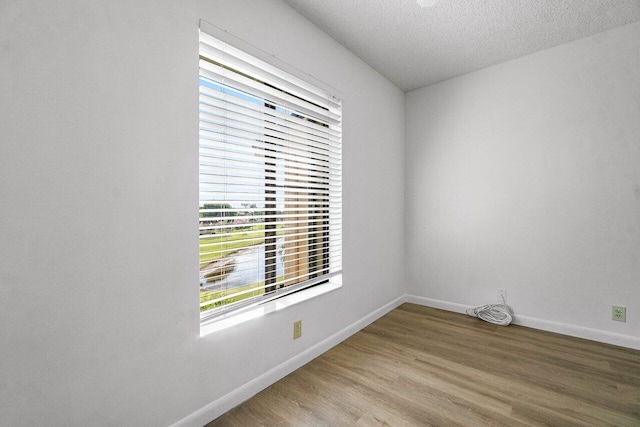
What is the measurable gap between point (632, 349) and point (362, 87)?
2.96m

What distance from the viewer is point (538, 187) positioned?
258cm

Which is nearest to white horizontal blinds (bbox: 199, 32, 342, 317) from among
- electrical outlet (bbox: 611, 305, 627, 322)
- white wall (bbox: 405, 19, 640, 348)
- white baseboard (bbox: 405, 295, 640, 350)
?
white wall (bbox: 405, 19, 640, 348)

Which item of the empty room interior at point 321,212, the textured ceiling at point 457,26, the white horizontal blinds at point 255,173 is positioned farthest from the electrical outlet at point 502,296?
the textured ceiling at point 457,26

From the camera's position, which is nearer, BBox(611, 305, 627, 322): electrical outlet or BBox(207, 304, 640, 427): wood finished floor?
BBox(207, 304, 640, 427): wood finished floor

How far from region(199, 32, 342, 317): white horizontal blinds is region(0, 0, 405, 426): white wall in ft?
0.40

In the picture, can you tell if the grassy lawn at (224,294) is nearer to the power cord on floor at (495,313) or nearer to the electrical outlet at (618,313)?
the power cord on floor at (495,313)

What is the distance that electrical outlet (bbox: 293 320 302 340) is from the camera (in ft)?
6.41

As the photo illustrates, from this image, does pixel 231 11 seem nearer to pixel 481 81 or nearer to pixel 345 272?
pixel 345 272

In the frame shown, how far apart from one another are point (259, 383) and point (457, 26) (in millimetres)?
2824

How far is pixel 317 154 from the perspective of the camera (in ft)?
7.37

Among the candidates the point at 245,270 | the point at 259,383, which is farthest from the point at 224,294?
the point at 259,383

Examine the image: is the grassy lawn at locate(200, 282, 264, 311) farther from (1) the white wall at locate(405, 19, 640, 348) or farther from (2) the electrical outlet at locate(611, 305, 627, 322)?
(2) the electrical outlet at locate(611, 305, 627, 322)

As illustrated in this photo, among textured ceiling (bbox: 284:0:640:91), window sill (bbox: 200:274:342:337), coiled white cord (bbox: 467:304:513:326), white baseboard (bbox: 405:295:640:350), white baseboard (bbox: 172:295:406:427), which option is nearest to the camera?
white baseboard (bbox: 172:295:406:427)

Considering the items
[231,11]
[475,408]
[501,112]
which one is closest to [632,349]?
[475,408]
